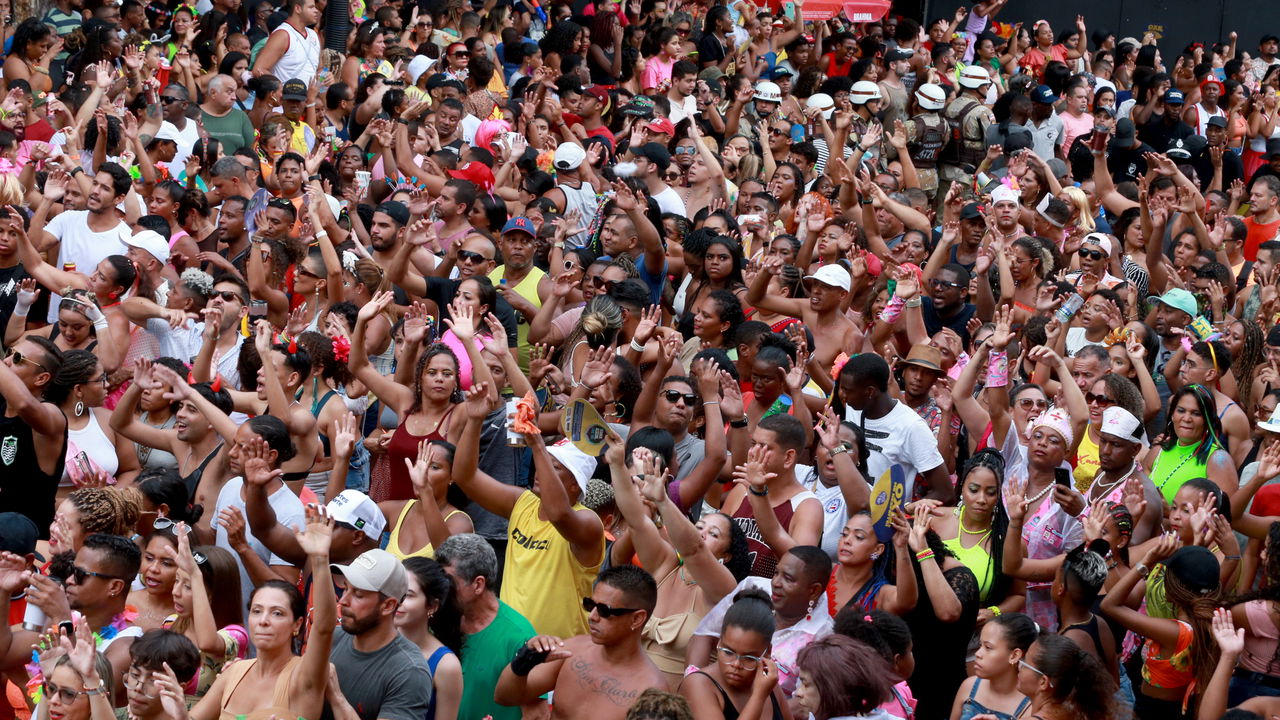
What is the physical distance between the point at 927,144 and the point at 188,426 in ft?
27.2

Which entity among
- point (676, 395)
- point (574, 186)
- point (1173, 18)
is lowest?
point (1173, 18)

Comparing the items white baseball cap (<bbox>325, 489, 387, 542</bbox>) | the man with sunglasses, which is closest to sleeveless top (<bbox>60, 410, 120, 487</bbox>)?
the man with sunglasses

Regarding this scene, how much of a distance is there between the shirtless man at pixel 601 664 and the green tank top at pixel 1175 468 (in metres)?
3.17

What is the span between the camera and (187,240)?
9.12m

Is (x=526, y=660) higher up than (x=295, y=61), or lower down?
higher up

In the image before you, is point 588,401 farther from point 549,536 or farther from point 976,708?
point 976,708

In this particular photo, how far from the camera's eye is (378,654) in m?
4.90

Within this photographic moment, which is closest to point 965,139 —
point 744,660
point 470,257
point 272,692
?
point 470,257

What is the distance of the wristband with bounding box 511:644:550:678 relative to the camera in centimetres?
503

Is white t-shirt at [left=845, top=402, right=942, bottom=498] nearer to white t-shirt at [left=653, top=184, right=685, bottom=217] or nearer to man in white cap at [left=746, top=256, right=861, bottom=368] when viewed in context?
man in white cap at [left=746, top=256, right=861, bottom=368]

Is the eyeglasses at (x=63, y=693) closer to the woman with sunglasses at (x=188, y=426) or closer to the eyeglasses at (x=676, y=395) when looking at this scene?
the woman with sunglasses at (x=188, y=426)

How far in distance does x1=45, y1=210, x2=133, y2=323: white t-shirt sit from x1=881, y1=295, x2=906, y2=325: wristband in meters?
4.30

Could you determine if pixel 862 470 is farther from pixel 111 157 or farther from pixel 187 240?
pixel 111 157

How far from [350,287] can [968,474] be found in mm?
3984
